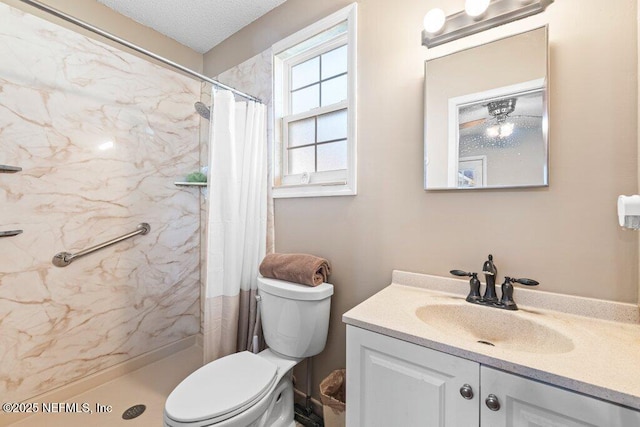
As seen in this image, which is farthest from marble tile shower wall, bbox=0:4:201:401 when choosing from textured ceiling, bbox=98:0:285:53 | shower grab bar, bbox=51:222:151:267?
textured ceiling, bbox=98:0:285:53

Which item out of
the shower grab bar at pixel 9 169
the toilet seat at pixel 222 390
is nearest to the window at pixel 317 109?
the toilet seat at pixel 222 390

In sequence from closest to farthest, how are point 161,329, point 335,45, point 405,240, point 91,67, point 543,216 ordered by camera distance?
point 543,216
point 405,240
point 335,45
point 91,67
point 161,329

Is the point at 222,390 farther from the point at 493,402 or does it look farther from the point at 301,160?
the point at 301,160

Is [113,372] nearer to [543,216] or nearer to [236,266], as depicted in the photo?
[236,266]

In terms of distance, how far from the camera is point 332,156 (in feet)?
5.46

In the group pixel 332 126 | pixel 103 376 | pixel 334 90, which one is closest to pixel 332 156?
pixel 332 126

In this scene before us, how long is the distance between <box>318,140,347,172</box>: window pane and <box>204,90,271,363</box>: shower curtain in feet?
1.32

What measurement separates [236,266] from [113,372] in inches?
49.9

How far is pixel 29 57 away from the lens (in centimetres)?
155

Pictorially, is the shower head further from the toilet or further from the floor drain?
the floor drain

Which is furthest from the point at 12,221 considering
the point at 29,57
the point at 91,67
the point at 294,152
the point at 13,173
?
the point at 294,152

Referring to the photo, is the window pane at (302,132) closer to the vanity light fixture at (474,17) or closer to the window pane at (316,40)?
the window pane at (316,40)

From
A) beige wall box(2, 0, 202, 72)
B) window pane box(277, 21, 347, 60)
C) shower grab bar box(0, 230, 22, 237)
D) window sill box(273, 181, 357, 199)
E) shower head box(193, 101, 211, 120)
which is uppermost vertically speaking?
beige wall box(2, 0, 202, 72)

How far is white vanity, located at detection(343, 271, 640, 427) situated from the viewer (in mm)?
600
